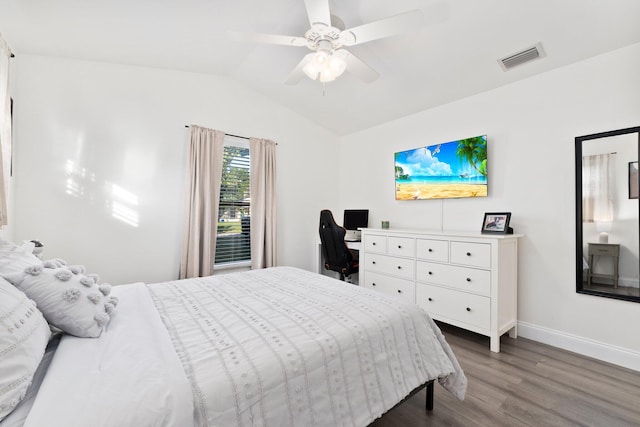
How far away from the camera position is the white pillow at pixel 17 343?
675 millimetres

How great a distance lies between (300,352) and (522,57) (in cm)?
293

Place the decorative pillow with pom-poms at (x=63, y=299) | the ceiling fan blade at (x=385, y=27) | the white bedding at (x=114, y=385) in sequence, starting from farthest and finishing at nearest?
the ceiling fan blade at (x=385, y=27), the decorative pillow with pom-poms at (x=63, y=299), the white bedding at (x=114, y=385)

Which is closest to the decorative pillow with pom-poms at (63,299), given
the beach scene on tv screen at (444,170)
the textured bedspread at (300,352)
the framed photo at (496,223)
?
the textured bedspread at (300,352)

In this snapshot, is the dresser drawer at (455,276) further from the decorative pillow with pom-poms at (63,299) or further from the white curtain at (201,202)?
the decorative pillow with pom-poms at (63,299)

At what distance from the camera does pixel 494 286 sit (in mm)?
2332

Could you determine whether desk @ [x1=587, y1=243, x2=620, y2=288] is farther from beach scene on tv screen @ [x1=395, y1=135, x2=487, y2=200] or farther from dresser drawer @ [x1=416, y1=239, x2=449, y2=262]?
dresser drawer @ [x1=416, y1=239, x2=449, y2=262]

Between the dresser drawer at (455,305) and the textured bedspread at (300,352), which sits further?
the dresser drawer at (455,305)

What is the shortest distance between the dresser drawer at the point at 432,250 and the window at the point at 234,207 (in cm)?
215

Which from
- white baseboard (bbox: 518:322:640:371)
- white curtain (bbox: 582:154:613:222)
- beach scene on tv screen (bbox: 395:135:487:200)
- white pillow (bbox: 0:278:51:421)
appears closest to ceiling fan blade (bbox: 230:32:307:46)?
white pillow (bbox: 0:278:51:421)

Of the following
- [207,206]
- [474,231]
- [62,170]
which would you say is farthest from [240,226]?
[474,231]

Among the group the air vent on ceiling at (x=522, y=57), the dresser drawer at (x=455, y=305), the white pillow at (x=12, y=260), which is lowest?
the dresser drawer at (x=455, y=305)

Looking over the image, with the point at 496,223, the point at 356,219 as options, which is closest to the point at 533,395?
the point at 496,223

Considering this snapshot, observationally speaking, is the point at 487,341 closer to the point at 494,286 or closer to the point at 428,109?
the point at 494,286

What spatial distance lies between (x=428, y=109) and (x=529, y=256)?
196 centimetres
